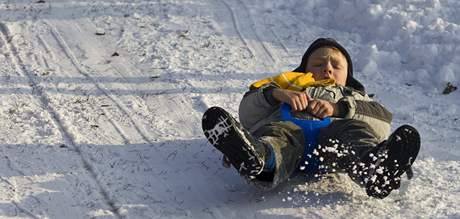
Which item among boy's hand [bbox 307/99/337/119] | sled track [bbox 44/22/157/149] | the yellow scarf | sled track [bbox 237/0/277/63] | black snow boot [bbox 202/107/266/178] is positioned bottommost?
sled track [bbox 237/0/277/63]

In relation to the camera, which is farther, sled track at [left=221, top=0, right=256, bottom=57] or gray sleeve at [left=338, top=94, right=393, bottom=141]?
sled track at [left=221, top=0, right=256, bottom=57]

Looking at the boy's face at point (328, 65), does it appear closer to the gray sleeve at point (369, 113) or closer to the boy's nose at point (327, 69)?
the boy's nose at point (327, 69)

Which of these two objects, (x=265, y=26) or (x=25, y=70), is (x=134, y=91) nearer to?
(x=25, y=70)

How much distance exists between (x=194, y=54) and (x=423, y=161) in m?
2.40

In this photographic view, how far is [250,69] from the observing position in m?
6.30

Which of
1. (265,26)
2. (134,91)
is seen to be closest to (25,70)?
(134,91)

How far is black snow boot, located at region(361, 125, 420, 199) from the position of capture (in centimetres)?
378

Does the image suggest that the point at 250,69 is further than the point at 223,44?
No

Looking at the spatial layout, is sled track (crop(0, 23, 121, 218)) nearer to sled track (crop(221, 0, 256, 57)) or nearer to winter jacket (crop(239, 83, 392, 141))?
winter jacket (crop(239, 83, 392, 141))

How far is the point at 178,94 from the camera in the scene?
578 centimetres

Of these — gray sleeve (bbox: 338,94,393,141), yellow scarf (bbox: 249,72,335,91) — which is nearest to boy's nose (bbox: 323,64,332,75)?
yellow scarf (bbox: 249,72,335,91)

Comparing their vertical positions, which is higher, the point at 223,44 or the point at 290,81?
the point at 290,81

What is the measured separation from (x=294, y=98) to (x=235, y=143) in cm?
71

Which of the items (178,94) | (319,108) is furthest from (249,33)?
(319,108)
